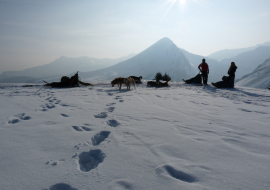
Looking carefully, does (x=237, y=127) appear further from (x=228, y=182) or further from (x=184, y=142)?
(x=228, y=182)

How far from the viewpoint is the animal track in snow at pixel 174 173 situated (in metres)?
1.18

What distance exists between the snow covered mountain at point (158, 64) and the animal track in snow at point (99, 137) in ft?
177

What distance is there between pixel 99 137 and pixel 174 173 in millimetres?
1061

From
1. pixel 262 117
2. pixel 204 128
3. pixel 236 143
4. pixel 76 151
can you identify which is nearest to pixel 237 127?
pixel 204 128

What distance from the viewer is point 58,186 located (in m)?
1.09

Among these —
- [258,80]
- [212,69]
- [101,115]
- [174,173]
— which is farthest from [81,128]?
[212,69]

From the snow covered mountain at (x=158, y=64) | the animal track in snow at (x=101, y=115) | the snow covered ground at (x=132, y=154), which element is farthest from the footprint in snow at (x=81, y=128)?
the snow covered mountain at (x=158, y=64)

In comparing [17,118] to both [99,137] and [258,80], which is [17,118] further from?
[258,80]

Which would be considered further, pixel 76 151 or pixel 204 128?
pixel 204 128

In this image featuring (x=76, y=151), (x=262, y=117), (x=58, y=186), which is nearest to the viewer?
(x=58, y=186)

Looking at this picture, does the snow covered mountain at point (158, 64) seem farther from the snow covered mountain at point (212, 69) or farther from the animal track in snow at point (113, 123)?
the animal track in snow at point (113, 123)

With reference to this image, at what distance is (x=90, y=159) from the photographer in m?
1.48

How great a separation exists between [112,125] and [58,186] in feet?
4.46

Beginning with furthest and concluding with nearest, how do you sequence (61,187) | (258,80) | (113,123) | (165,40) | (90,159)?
(165,40) → (258,80) → (113,123) → (90,159) → (61,187)
